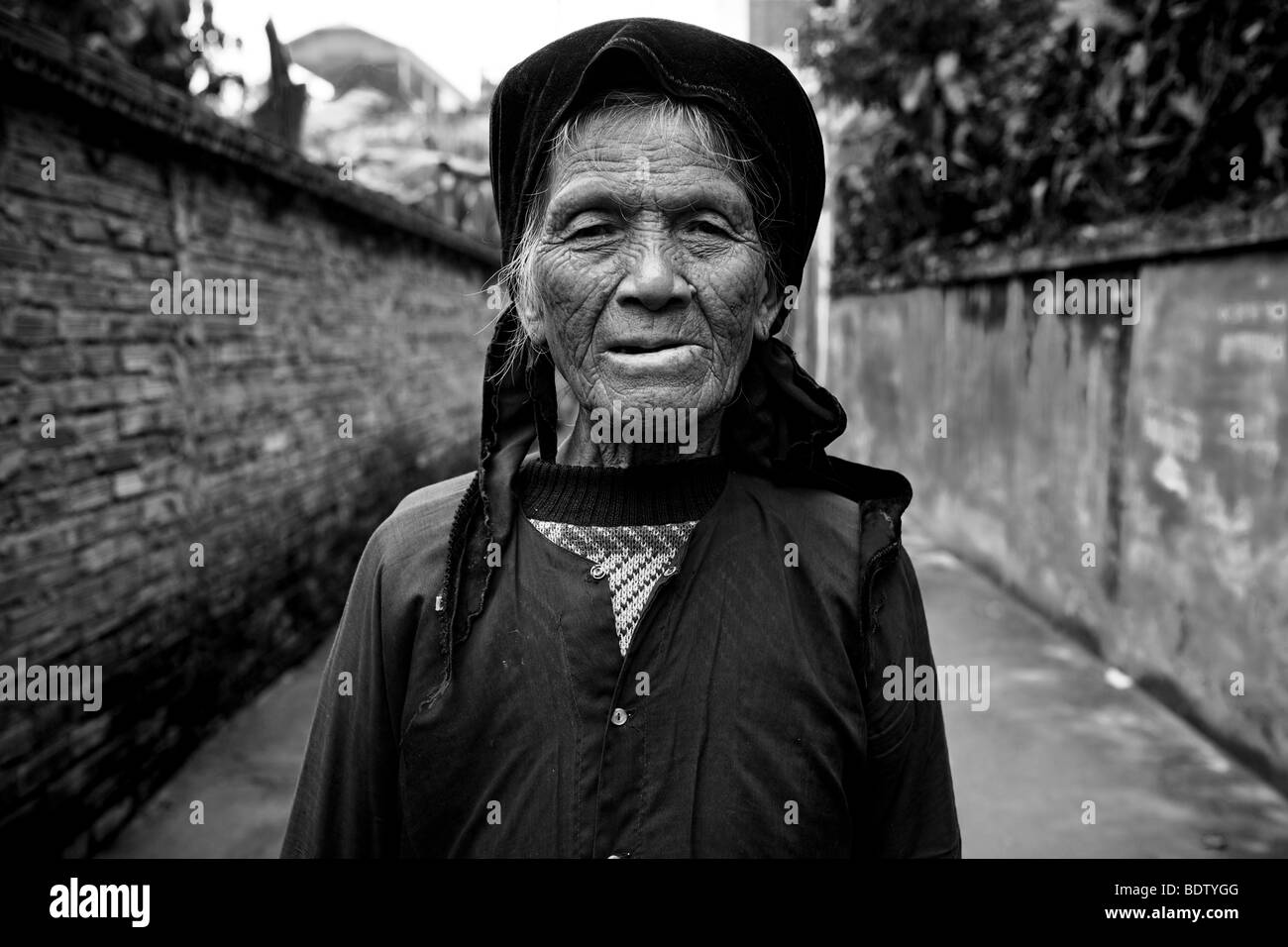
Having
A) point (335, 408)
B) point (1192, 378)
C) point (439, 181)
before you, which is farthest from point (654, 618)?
point (439, 181)

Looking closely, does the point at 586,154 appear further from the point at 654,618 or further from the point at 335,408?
the point at 335,408

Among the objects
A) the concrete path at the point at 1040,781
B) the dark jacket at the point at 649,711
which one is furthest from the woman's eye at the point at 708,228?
the concrete path at the point at 1040,781

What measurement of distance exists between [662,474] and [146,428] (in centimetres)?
315

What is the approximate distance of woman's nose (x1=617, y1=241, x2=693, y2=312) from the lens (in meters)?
1.38

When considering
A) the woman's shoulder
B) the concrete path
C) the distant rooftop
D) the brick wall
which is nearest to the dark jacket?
the woman's shoulder

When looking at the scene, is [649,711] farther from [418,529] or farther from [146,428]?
[146,428]

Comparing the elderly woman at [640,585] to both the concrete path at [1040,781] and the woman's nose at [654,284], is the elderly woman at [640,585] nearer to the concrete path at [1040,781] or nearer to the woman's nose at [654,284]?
the woman's nose at [654,284]

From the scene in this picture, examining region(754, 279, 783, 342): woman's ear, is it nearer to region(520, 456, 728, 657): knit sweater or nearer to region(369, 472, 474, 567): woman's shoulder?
region(520, 456, 728, 657): knit sweater

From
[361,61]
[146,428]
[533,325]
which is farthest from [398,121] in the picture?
[533,325]

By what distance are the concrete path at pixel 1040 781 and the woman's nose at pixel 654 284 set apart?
2.95 metres

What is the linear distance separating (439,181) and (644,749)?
11.1 metres

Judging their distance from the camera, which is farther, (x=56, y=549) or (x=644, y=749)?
(x=56, y=549)

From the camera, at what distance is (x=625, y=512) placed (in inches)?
59.6

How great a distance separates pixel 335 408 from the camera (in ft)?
21.0
